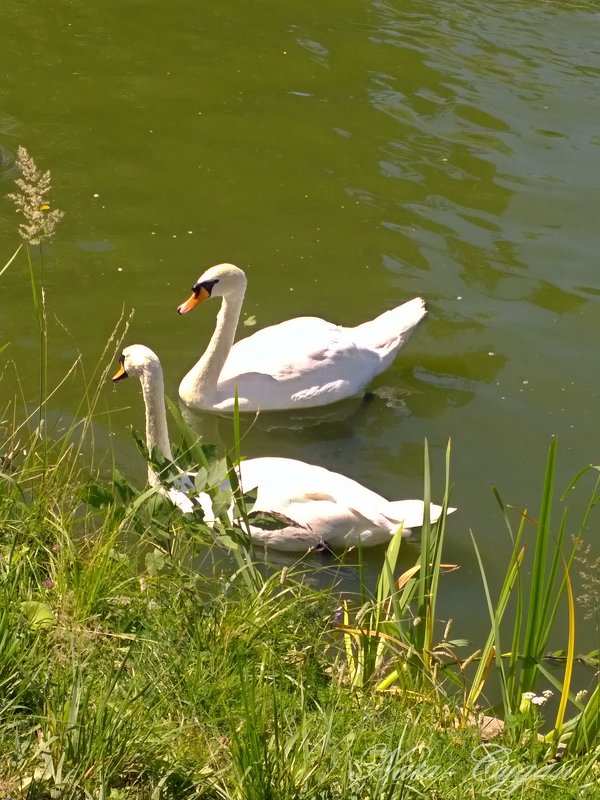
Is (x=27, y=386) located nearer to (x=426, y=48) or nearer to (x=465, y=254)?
(x=465, y=254)

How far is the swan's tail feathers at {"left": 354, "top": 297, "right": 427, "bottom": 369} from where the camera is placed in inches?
244

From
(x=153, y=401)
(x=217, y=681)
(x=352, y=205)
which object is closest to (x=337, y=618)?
(x=217, y=681)

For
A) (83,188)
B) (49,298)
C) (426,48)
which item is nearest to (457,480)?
(49,298)

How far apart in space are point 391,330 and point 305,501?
157 cm

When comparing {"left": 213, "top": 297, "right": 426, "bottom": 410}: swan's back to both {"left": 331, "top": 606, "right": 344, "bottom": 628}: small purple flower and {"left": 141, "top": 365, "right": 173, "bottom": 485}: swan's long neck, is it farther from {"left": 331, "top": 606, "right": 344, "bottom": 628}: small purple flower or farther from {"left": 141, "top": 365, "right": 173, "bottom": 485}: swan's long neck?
{"left": 331, "top": 606, "right": 344, "bottom": 628}: small purple flower

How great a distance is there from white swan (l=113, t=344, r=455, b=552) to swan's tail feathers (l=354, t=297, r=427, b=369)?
4.36 feet

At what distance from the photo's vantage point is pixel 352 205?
766 centimetres

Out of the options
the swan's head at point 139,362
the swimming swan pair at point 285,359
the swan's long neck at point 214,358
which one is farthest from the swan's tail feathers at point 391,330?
the swan's head at point 139,362

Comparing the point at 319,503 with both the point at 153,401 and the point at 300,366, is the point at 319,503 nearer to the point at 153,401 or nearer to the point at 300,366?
the point at 153,401

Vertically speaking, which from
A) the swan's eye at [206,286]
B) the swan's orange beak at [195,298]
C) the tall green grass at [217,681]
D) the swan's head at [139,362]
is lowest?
the swan's orange beak at [195,298]

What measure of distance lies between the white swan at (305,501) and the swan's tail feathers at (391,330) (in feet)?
4.36

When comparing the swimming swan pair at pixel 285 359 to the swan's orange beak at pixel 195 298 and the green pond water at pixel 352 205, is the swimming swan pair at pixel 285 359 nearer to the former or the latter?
the swan's orange beak at pixel 195 298

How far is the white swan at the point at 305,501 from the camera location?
16.1 ft

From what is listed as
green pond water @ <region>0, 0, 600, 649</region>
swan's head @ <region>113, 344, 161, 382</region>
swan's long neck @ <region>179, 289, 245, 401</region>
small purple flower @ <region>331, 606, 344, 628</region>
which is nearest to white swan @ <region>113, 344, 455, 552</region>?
swan's head @ <region>113, 344, 161, 382</region>
